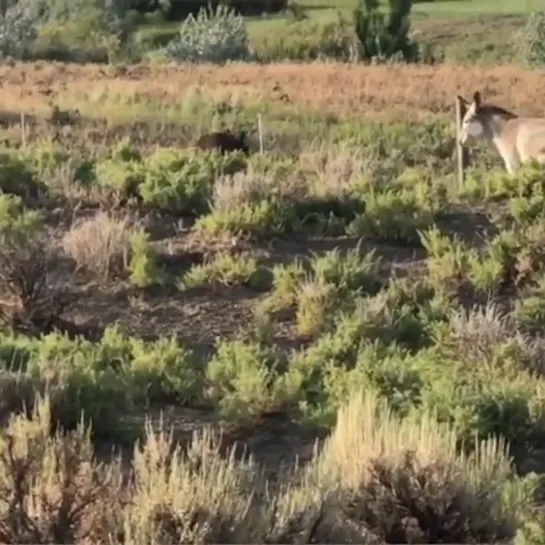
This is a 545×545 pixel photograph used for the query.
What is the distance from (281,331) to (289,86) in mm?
30193

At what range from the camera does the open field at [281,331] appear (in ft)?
22.9

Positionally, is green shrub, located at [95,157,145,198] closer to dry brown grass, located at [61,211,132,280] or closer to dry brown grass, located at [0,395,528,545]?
dry brown grass, located at [61,211,132,280]

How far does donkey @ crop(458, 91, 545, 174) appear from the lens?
19016mm

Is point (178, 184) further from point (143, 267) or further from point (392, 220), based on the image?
point (143, 267)

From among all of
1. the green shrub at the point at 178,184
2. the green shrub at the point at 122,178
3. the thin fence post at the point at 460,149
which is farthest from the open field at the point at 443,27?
the green shrub at the point at 122,178

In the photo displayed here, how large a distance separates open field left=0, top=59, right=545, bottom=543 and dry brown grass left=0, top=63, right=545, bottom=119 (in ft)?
43.1

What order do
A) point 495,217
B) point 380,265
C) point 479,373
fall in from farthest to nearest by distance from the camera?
point 495,217 → point 380,265 → point 479,373

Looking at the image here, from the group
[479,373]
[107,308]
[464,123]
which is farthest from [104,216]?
[464,123]

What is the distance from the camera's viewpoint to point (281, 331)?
12234 mm

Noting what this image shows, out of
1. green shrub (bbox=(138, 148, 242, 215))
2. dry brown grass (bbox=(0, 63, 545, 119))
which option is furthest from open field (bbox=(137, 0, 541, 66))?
green shrub (bbox=(138, 148, 242, 215))

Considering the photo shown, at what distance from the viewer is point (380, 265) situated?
14.2 metres

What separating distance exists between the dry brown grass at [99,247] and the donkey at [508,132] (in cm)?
619

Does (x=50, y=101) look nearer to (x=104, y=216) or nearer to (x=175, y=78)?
(x=175, y=78)

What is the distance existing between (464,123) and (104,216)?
23.2 ft
